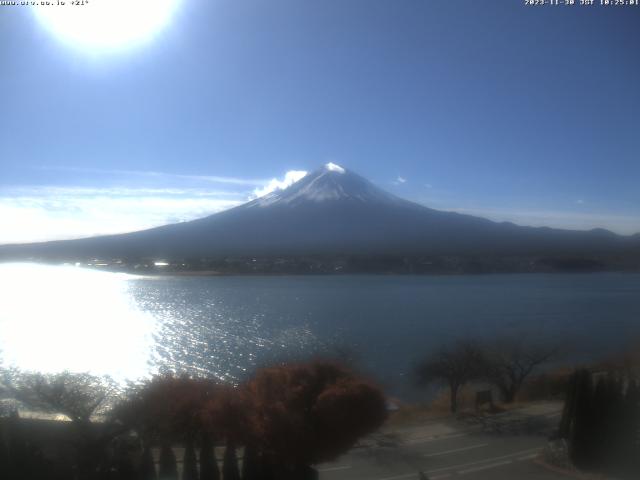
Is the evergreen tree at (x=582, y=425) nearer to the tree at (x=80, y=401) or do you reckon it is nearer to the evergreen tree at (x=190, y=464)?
the evergreen tree at (x=190, y=464)

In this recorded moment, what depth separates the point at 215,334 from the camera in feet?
32.1

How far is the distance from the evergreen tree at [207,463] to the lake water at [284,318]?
2.61 m

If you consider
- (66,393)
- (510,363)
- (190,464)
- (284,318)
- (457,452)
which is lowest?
(457,452)

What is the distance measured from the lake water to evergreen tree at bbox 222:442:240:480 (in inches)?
104

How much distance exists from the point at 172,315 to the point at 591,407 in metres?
9.22

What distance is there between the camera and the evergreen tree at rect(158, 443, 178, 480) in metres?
3.91

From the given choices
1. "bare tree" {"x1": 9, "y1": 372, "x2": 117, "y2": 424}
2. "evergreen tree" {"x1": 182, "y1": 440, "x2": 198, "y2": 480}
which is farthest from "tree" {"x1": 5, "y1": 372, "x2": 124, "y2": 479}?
"evergreen tree" {"x1": 182, "y1": 440, "x2": 198, "y2": 480}

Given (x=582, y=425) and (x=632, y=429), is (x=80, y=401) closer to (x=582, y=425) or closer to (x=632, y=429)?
(x=582, y=425)

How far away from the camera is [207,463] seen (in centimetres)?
394

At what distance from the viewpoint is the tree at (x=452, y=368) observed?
7.24 metres

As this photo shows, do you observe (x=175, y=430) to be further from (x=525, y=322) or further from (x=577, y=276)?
(x=577, y=276)

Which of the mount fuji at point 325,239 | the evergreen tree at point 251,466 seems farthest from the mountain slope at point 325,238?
the evergreen tree at point 251,466

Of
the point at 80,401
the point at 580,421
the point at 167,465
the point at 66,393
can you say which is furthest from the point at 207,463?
the point at 580,421

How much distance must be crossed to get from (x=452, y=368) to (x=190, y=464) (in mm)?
4253
